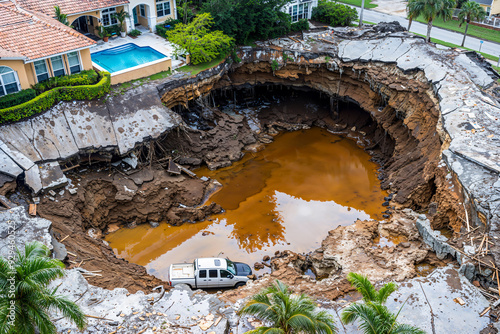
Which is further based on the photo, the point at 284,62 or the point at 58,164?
the point at 284,62

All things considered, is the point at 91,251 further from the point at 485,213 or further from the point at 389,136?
the point at 389,136

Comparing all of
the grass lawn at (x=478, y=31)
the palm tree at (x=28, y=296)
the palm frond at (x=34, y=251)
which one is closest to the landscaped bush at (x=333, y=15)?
the grass lawn at (x=478, y=31)

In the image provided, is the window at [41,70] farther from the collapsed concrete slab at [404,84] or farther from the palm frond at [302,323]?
the palm frond at [302,323]

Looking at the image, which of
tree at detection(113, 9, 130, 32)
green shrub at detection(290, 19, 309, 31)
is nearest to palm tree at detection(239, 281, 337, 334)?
tree at detection(113, 9, 130, 32)

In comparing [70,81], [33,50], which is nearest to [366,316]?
[70,81]

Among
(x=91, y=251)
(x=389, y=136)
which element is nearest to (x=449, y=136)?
(x=389, y=136)

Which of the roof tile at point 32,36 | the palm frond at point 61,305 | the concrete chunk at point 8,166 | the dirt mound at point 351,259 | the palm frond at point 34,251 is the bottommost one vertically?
the dirt mound at point 351,259
